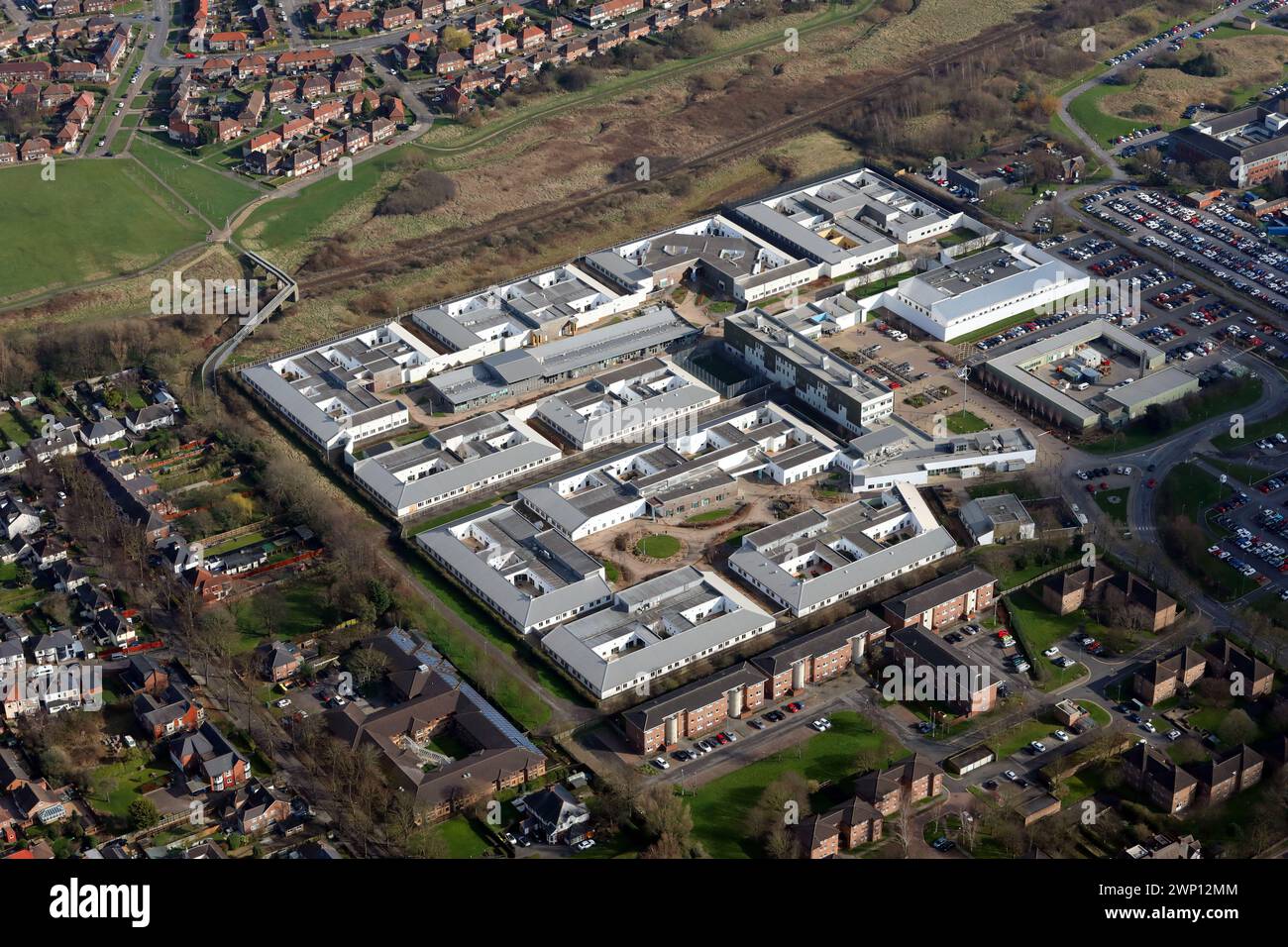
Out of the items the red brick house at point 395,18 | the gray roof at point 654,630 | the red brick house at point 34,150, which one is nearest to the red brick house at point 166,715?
the gray roof at point 654,630

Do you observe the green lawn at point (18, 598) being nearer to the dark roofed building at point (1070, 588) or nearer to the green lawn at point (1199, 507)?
the dark roofed building at point (1070, 588)

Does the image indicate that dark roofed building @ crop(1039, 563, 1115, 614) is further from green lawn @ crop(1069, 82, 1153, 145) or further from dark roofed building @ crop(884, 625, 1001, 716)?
green lawn @ crop(1069, 82, 1153, 145)

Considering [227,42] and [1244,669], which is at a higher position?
[227,42]

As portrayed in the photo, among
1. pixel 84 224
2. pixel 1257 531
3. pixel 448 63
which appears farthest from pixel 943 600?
pixel 448 63

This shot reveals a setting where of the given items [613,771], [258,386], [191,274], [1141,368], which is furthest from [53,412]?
[1141,368]

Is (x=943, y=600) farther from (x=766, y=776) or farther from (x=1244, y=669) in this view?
(x=766, y=776)

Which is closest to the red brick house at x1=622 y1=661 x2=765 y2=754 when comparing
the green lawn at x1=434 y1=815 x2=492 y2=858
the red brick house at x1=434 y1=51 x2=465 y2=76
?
the green lawn at x1=434 y1=815 x2=492 y2=858
